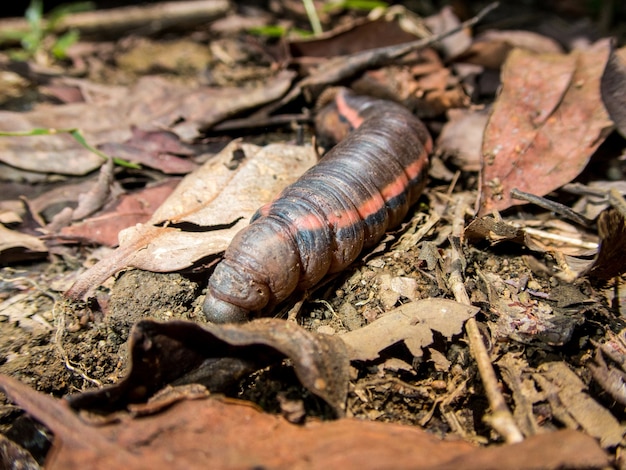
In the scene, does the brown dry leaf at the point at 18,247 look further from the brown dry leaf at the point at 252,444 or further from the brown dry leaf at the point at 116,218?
the brown dry leaf at the point at 252,444

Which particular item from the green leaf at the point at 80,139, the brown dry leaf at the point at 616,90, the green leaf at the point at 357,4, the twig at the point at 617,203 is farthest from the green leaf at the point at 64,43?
the twig at the point at 617,203

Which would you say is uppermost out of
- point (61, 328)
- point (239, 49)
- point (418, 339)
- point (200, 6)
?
point (200, 6)

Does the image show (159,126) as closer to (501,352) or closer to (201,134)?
(201,134)

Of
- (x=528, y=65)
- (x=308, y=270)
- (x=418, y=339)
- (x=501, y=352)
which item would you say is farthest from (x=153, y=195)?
(x=528, y=65)

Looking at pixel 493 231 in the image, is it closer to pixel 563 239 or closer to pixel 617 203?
pixel 563 239

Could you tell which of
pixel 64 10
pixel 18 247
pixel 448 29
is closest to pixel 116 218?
pixel 18 247
